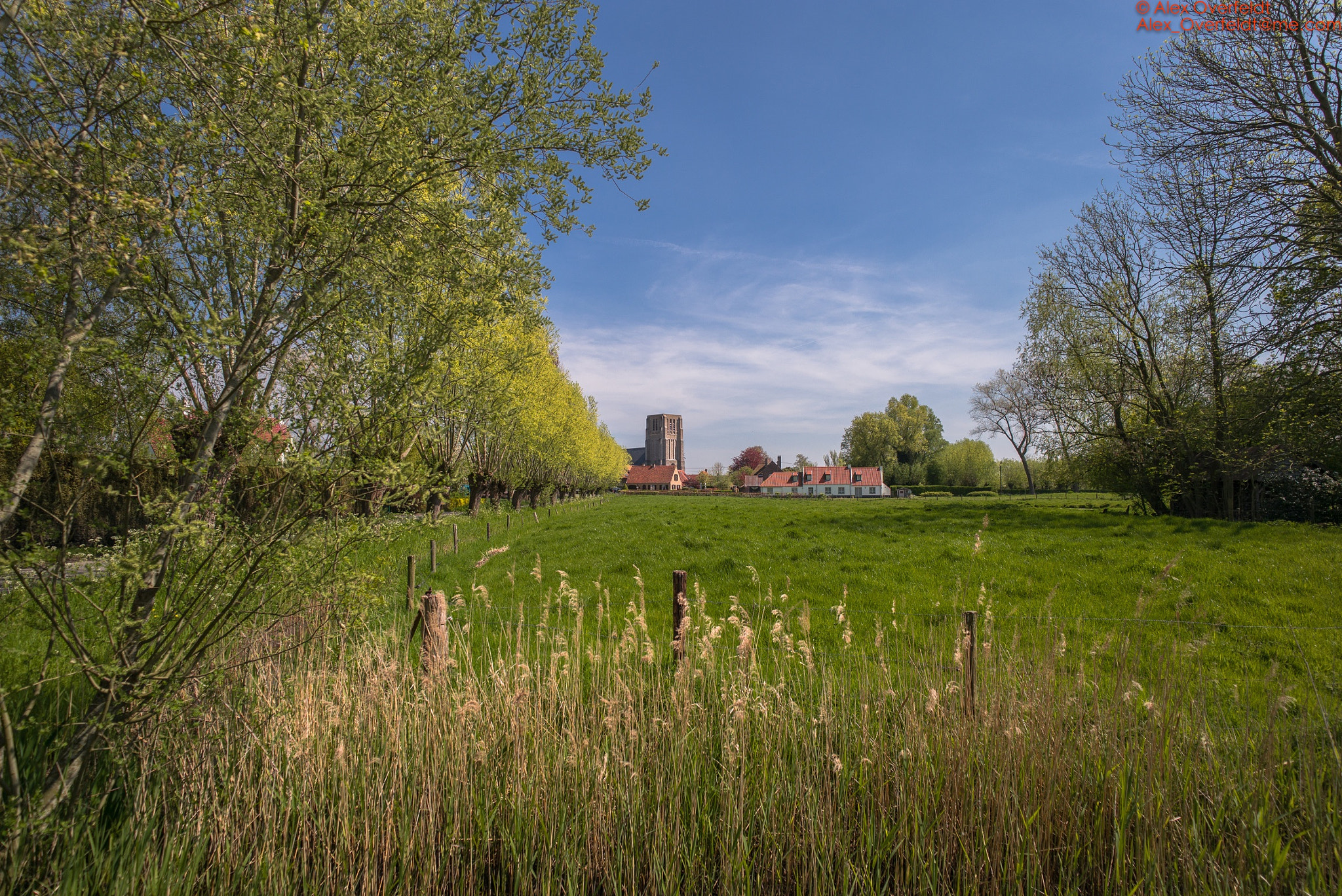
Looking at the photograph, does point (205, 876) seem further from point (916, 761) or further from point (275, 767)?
point (916, 761)

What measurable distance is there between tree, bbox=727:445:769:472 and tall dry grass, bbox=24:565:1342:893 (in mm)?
121619

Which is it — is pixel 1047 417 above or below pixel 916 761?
above

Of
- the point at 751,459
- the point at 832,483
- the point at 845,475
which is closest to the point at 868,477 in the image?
the point at 845,475

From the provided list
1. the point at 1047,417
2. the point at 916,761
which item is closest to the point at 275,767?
the point at 916,761

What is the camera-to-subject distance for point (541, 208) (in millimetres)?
4188

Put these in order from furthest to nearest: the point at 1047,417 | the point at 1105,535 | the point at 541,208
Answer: the point at 1047,417, the point at 1105,535, the point at 541,208

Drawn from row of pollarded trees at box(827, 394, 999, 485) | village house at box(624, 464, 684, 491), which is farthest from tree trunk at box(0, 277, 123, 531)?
village house at box(624, 464, 684, 491)

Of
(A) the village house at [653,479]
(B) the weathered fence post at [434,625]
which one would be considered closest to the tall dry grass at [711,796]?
(B) the weathered fence post at [434,625]

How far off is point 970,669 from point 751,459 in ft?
417

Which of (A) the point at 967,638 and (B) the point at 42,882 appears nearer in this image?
(B) the point at 42,882

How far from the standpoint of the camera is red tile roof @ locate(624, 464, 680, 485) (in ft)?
401

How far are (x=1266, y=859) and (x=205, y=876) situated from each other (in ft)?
18.0

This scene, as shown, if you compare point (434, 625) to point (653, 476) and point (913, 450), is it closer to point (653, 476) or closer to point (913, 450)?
point (913, 450)

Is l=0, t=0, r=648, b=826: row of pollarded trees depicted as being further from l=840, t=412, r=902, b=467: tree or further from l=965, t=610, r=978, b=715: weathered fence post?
l=840, t=412, r=902, b=467: tree
